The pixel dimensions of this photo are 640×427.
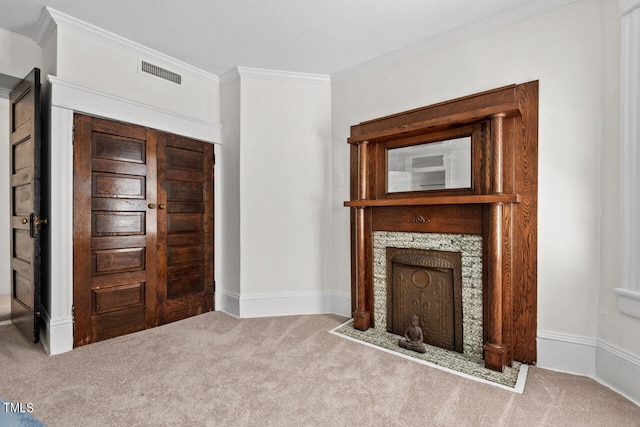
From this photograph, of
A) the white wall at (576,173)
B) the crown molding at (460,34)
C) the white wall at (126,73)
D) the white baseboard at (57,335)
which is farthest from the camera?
the white wall at (126,73)

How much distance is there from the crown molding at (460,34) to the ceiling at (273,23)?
0.02 m

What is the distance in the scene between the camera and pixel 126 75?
275cm

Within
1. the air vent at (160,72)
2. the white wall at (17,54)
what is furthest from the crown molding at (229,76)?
the white wall at (17,54)

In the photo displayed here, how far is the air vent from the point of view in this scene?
2881 millimetres

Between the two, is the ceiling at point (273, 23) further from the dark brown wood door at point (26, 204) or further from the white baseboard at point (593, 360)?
the white baseboard at point (593, 360)

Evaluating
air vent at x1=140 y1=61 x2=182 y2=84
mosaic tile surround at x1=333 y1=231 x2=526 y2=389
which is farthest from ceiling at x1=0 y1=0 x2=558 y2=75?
mosaic tile surround at x1=333 y1=231 x2=526 y2=389

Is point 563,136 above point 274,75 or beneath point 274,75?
beneath

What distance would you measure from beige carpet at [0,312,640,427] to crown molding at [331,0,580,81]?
2495mm

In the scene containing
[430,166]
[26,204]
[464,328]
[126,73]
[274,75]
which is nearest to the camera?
[464,328]

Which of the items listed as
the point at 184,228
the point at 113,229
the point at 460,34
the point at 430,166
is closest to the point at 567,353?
the point at 430,166

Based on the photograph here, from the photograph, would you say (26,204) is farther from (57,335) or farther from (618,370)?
(618,370)

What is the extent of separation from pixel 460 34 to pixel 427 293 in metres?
2.11

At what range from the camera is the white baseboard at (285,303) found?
3227 mm

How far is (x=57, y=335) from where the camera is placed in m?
2.34
